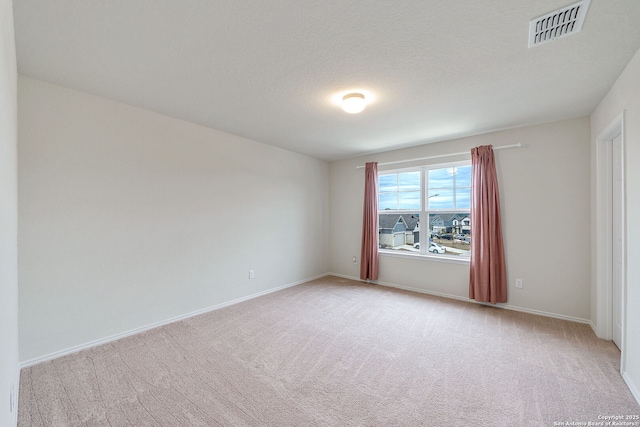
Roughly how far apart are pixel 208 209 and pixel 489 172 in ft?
12.5

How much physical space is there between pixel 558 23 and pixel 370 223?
3.50m

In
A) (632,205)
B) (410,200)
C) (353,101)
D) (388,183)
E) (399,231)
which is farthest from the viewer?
(388,183)

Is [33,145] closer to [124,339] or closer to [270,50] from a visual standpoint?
[124,339]

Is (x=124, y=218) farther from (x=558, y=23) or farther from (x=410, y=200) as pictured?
(x=410, y=200)

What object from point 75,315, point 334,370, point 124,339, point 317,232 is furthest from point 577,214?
point 75,315

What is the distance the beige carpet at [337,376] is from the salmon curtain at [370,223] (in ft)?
5.21

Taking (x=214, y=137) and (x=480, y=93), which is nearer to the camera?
(x=480, y=93)

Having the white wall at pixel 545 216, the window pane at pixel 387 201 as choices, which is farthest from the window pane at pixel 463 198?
the window pane at pixel 387 201

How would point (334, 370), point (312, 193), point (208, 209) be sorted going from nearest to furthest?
1. point (334, 370)
2. point (208, 209)
3. point (312, 193)

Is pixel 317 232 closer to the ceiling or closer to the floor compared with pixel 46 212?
closer to the floor

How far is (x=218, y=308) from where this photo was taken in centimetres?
357

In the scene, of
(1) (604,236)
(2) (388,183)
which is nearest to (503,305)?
(1) (604,236)

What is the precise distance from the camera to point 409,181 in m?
4.62

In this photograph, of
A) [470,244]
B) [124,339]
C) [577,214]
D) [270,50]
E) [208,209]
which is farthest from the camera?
[470,244]
